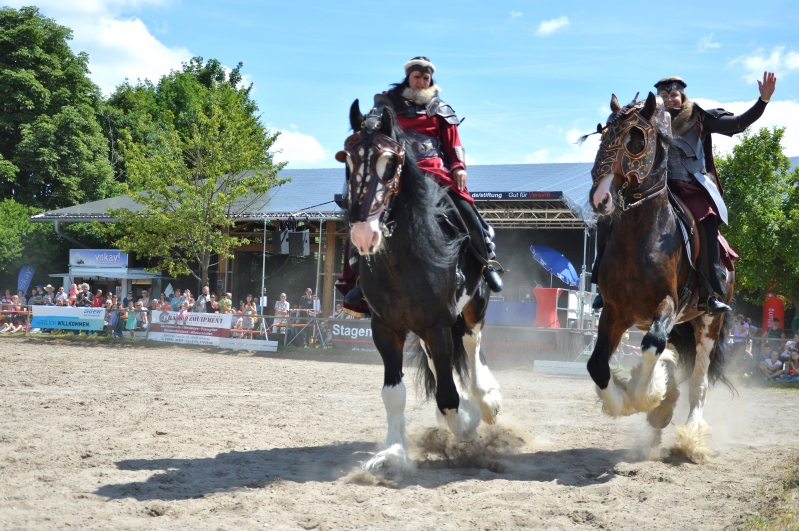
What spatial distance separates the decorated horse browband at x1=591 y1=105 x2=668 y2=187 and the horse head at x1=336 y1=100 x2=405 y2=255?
170 cm

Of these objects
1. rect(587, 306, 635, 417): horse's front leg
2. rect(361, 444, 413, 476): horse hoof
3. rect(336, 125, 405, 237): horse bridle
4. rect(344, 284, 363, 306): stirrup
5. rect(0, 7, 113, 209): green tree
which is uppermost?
rect(0, 7, 113, 209): green tree

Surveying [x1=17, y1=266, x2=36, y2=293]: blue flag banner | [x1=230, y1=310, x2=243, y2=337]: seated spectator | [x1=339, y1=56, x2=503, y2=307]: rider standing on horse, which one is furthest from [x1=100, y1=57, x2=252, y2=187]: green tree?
[x1=339, y1=56, x2=503, y2=307]: rider standing on horse

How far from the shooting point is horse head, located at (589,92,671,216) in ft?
19.6

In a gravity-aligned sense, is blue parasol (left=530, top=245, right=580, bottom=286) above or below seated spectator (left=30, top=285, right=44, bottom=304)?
above

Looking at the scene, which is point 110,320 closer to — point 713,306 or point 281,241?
point 281,241

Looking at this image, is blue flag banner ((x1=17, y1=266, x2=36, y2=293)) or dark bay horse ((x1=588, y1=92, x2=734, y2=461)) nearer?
dark bay horse ((x1=588, y1=92, x2=734, y2=461))

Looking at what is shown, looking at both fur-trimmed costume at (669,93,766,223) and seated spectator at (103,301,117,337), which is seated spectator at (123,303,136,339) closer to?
seated spectator at (103,301,117,337)

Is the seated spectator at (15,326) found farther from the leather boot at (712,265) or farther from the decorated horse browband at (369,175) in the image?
the leather boot at (712,265)

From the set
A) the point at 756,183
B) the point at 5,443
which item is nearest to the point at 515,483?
the point at 5,443

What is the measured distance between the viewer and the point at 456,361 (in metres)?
6.65

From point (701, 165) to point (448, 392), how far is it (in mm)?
3446

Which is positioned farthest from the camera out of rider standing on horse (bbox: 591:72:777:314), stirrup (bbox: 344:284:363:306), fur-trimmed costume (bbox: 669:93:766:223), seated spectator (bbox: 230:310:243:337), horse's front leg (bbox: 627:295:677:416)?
seated spectator (bbox: 230:310:243:337)

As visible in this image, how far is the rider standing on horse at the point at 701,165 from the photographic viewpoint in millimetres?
6816

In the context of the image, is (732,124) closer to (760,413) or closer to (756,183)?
(760,413)
